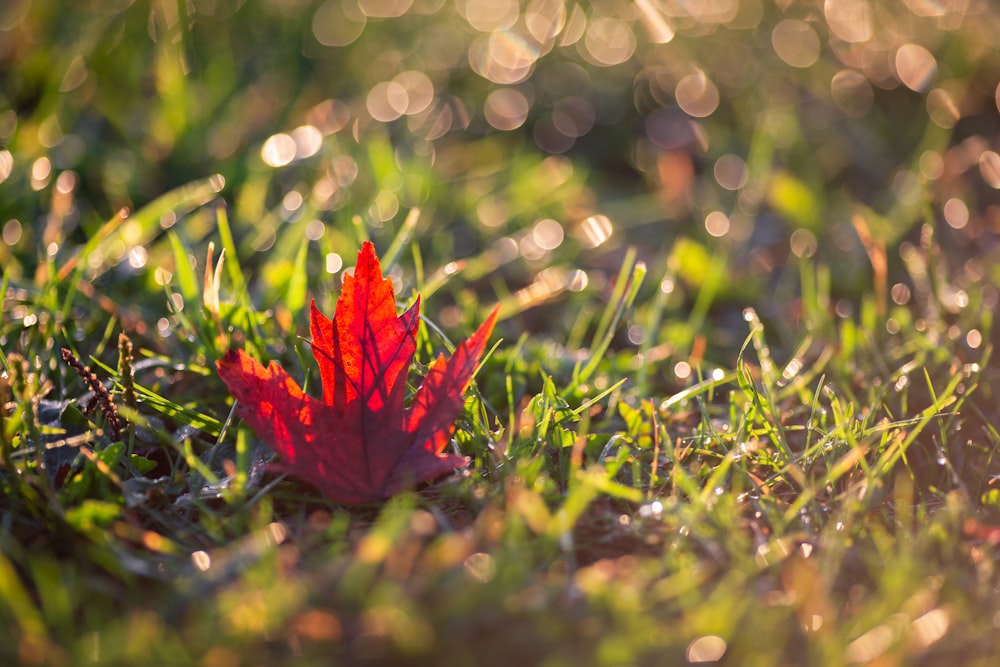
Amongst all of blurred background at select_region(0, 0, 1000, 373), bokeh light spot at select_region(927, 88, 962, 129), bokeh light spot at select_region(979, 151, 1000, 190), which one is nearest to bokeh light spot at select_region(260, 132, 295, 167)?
blurred background at select_region(0, 0, 1000, 373)

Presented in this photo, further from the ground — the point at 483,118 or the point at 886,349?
the point at 886,349

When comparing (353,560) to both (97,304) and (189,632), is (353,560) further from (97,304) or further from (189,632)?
(97,304)

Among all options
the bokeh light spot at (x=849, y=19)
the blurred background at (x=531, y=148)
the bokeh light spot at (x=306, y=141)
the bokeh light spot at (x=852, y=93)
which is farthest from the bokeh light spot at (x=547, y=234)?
the bokeh light spot at (x=849, y=19)

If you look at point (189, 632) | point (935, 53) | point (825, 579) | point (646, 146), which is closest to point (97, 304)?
point (189, 632)

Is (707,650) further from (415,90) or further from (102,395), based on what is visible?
(415,90)

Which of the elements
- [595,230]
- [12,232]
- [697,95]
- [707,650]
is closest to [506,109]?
[697,95]

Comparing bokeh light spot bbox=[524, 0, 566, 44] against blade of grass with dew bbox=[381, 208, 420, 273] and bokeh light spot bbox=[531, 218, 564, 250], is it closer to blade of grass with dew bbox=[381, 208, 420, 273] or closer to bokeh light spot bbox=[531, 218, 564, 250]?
bokeh light spot bbox=[531, 218, 564, 250]
